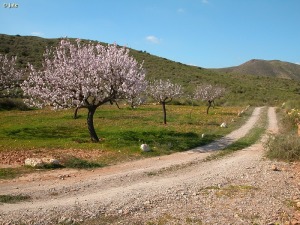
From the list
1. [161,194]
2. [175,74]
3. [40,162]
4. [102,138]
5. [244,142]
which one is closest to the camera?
[161,194]

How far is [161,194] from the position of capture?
39.2 ft

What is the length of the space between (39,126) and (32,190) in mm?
17767

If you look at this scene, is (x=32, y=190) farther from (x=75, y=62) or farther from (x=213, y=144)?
(x=213, y=144)

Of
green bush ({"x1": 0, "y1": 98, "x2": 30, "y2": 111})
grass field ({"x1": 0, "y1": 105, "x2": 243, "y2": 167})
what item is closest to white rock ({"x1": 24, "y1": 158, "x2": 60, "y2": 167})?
grass field ({"x1": 0, "y1": 105, "x2": 243, "y2": 167})

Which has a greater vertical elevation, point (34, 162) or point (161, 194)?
point (34, 162)

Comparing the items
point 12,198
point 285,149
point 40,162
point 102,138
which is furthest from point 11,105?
point 285,149

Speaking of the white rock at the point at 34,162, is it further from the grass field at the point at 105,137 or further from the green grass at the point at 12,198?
the green grass at the point at 12,198

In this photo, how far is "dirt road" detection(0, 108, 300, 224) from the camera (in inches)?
390

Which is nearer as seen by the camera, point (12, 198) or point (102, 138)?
point (12, 198)

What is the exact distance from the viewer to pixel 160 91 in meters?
33.6

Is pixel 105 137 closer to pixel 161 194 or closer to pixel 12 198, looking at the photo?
pixel 161 194

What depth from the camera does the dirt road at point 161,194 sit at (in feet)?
32.5

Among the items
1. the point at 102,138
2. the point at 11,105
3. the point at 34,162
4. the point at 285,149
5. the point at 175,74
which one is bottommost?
the point at 34,162

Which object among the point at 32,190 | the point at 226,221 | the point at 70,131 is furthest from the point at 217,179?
the point at 70,131
